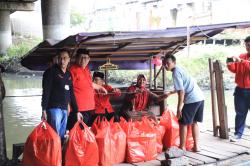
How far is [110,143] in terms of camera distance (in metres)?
4.74

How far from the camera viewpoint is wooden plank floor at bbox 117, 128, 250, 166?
4869 mm

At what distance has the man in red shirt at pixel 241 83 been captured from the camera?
220 inches

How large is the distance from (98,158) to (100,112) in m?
1.63

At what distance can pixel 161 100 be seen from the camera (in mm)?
6941

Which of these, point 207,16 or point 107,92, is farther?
point 207,16

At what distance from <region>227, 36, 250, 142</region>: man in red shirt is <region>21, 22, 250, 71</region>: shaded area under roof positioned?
52 centimetres

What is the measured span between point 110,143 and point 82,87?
2.91 feet

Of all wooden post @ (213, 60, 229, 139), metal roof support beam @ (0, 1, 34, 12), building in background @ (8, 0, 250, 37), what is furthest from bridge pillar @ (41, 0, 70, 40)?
wooden post @ (213, 60, 229, 139)

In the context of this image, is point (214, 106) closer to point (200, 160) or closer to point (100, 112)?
point (200, 160)

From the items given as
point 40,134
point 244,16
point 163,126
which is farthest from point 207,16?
point 40,134

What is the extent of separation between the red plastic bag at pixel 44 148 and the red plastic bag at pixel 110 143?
1.77 feet

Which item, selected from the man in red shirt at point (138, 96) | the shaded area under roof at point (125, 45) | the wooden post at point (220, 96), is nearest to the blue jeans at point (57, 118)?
the shaded area under roof at point (125, 45)

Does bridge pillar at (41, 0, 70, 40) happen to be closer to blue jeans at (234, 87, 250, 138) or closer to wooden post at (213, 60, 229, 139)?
wooden post at (213, 60, 229, 139)

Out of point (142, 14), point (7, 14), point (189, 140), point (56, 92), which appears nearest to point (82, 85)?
point (56, 92)
